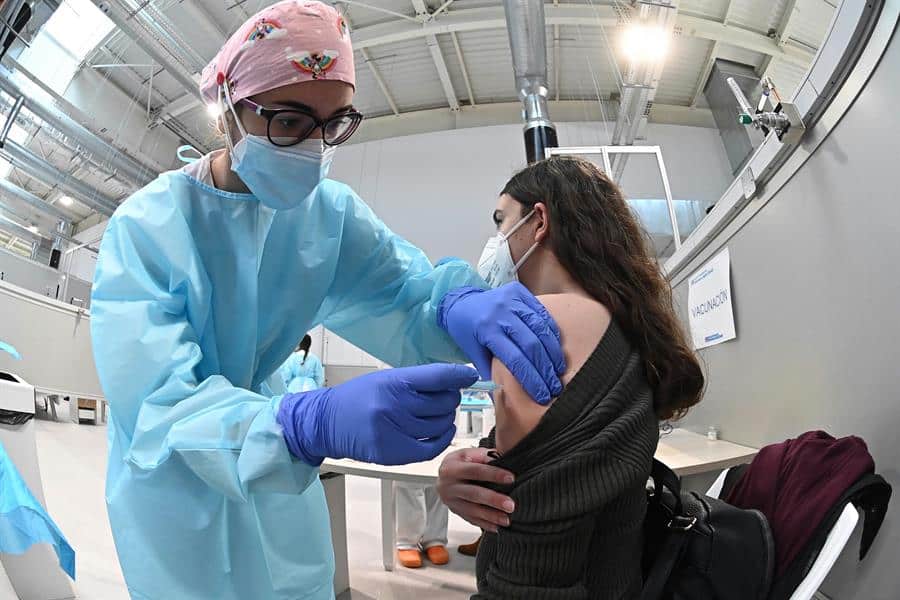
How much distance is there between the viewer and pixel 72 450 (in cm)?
309

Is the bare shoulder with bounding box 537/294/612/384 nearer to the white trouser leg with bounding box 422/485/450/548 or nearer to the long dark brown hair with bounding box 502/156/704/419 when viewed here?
the long dark brown hair with bounding box 502/156/704/419

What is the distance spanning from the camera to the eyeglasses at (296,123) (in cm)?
71

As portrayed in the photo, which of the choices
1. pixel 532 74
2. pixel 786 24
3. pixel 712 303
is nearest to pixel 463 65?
pixel 532 74

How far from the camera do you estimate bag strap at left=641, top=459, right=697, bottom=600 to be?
0.62 m

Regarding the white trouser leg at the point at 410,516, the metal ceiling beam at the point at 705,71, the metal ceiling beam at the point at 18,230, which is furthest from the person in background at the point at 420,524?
the metal ceiling beam at the point at 18,230

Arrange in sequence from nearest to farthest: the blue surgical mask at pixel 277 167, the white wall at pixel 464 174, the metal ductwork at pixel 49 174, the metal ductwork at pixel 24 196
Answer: the blue surgical mask at pixel 277 167
the metal ductwork at pixel 49 174
the white wall at pixel 464 174
the metal ductwork at pixel 24 196

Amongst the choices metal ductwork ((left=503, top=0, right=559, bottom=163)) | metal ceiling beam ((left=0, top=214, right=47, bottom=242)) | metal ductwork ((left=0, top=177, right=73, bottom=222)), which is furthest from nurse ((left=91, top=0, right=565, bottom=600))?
metal ceiling beam ((left=0, top=214, right=47, bottom=242))

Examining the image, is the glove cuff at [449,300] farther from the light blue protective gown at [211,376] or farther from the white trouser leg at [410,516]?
the white trouser leg at [410,516]

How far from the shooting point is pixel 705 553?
25.1 inches

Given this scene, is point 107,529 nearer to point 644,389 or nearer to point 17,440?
point 17,440

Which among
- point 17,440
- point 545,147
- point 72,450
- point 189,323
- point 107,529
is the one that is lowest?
point 107,529

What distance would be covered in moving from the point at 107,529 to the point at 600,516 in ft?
7.78

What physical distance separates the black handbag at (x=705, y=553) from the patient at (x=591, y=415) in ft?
0.10

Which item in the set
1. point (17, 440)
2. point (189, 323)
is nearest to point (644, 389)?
point (189, 323)
